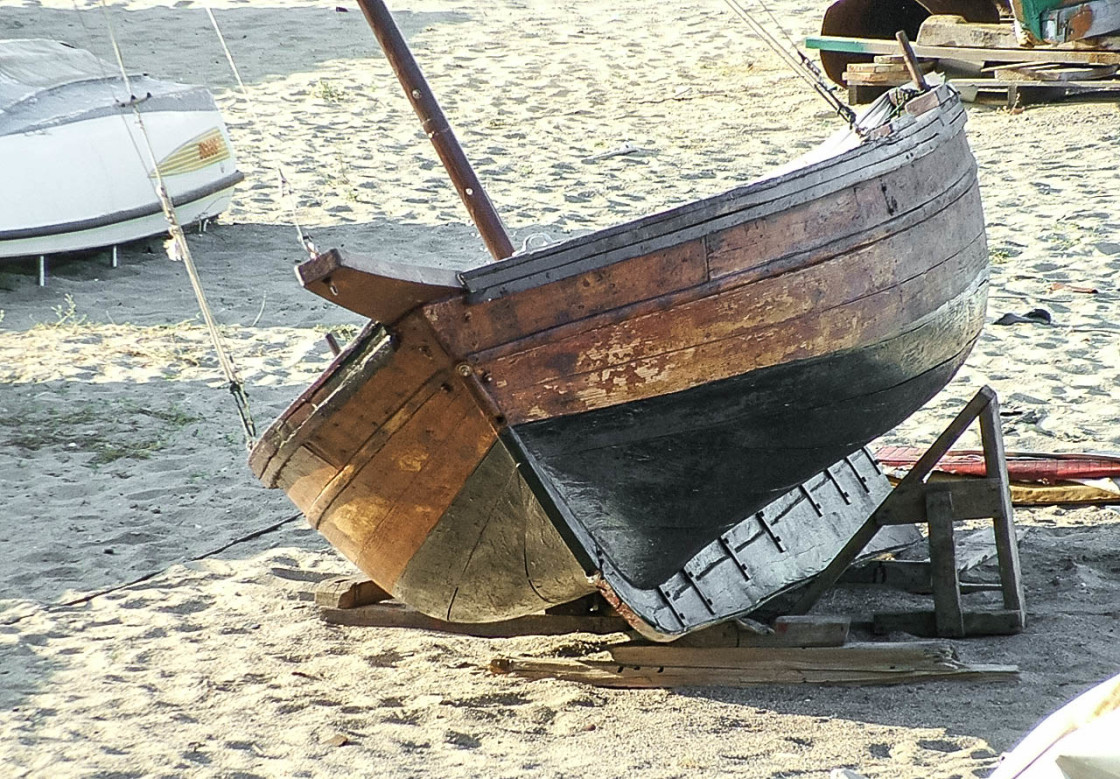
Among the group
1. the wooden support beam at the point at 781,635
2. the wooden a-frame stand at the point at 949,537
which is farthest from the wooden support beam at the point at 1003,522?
the wooden support beam at the point at 781,635

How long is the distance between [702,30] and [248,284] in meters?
8.38

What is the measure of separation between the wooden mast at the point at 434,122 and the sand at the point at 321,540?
133 centimetres

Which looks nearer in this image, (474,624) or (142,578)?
(474,624)

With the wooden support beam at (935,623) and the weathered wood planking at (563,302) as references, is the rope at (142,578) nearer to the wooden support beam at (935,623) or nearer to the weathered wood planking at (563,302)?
the weathered wood planking at (563,302)

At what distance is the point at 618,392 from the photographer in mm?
3412

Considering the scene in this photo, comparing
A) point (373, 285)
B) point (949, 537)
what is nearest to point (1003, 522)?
point (949, 537)

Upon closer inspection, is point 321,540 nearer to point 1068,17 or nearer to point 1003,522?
point 1003,522

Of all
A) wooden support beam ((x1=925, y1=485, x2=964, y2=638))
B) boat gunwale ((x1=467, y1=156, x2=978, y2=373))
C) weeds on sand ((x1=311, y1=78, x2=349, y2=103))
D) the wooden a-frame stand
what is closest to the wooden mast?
boat gunwale ((x1=467, y1=156, x2=978, y2=373))

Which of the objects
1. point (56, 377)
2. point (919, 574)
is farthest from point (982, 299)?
point (56, 377)

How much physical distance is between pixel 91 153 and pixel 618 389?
638cm

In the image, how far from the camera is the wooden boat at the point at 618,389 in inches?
130

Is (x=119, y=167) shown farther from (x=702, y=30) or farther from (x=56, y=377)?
(x=702, y=30)

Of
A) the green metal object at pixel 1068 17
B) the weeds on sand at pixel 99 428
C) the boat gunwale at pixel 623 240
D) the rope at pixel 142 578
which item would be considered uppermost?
the boat gunwale at pixel 623 240

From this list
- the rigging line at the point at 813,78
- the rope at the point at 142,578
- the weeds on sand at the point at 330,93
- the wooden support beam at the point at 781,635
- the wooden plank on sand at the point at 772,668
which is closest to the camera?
the wooden plank on sand at the point at 772,668
